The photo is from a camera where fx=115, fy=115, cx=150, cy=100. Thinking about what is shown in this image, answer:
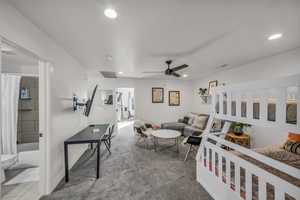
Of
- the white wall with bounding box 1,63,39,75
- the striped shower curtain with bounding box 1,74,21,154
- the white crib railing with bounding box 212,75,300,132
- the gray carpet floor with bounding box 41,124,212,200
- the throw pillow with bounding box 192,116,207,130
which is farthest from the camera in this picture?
the throw pillow with bounding box 192,116,207,130

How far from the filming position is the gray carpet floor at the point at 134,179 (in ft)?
5.77

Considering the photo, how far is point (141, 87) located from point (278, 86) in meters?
4.75

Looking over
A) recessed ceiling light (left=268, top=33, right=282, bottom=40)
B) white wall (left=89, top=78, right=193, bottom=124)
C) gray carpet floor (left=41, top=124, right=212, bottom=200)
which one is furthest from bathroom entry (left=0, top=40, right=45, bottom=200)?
recessed ceiling light (left=268, top=33, right=282, bottom=40)

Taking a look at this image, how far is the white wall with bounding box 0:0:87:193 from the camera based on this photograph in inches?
49.9

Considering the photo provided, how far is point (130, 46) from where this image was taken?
225cm

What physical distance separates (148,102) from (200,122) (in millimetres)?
2431

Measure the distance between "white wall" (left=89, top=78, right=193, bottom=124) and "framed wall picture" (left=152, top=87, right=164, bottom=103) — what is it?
5.8 inches

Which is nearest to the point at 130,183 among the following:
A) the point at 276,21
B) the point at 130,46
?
the point at 130,46

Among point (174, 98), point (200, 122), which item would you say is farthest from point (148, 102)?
point (200, 122)

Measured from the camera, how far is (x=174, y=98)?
5.79m

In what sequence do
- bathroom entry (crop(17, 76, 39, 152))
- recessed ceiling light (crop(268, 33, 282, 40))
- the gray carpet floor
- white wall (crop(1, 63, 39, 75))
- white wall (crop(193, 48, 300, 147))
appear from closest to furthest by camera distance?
the gray carpet floor → recessed ceiling light (crop(268, 33, 282, 40)) → white wall (crop(193, 48, 300, 147)) → white wall (crop(1, 63, 39, 75)) → bathroom entry (crop(17, 76, 39, 152))

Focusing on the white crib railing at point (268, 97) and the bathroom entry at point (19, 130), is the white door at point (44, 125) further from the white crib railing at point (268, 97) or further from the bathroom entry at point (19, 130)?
the white crib railing at point (268, 97)

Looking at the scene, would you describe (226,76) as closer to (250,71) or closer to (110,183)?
(250,71)

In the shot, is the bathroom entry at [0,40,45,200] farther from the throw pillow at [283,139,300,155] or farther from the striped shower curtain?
the throw pillow at [283,139,300,155]
